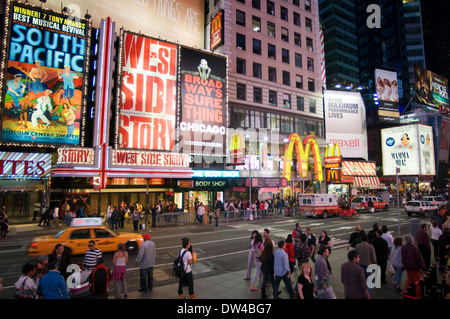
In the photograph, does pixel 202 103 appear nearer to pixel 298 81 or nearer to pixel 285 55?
pixel 285 55

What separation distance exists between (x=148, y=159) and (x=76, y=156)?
6.11 metres

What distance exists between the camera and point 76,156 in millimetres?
23250

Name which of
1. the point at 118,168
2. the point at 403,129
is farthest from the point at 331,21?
the point at 118,168

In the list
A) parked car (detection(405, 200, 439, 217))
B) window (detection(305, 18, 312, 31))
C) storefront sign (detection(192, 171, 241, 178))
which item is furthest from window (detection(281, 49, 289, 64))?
parked car (detection(405, 200, 439, 217))

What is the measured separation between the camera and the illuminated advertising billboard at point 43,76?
22703mm

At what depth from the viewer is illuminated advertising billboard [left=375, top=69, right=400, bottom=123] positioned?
5659 centimetres

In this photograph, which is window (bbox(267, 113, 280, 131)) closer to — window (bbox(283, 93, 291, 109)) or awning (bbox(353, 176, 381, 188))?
window (bbox(283, 93, 291, 109))

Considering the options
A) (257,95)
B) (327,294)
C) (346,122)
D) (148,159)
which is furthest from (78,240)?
(346,122)

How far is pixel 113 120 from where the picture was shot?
27922 mm

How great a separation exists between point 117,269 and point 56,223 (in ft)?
61.1

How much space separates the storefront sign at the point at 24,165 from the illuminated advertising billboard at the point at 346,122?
132 ft

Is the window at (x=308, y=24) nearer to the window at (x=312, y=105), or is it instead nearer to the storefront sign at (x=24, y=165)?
the window at (x=312, y=105)

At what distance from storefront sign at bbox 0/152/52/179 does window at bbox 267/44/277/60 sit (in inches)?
1248
